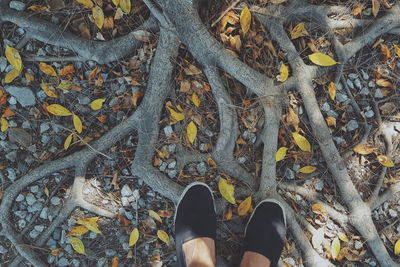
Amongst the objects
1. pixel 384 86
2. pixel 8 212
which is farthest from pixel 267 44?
pixel 8 212

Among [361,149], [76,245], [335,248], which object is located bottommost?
[335,248]

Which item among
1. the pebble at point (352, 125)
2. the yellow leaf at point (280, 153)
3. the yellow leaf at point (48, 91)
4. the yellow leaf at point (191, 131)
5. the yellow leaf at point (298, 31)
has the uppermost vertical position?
the yellow leaf at point (298, 31)

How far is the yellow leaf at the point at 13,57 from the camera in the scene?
2.21 metres

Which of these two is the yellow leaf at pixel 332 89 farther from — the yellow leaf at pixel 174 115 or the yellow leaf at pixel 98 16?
the yellow leaf at pixel 98 16

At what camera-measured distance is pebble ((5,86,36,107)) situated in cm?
226

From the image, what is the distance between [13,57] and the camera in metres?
2.21

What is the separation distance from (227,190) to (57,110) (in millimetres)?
1258

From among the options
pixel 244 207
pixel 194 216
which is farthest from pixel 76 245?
pixel 244 207

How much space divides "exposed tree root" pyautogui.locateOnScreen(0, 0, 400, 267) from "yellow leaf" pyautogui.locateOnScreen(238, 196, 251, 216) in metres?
0.07

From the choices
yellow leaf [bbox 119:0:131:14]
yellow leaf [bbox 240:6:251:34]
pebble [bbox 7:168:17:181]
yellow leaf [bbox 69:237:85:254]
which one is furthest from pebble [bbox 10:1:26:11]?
yellow leaf [bbox 69:237:85:254]

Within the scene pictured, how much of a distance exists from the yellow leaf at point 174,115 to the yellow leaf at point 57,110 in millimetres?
681

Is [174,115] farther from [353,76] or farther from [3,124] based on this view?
[353,76]

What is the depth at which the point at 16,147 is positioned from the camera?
7.57 feet

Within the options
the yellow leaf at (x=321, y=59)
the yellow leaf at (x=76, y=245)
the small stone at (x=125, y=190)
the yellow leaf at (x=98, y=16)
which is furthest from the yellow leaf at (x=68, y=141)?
the yellow leaf at (x=321, y=59)
